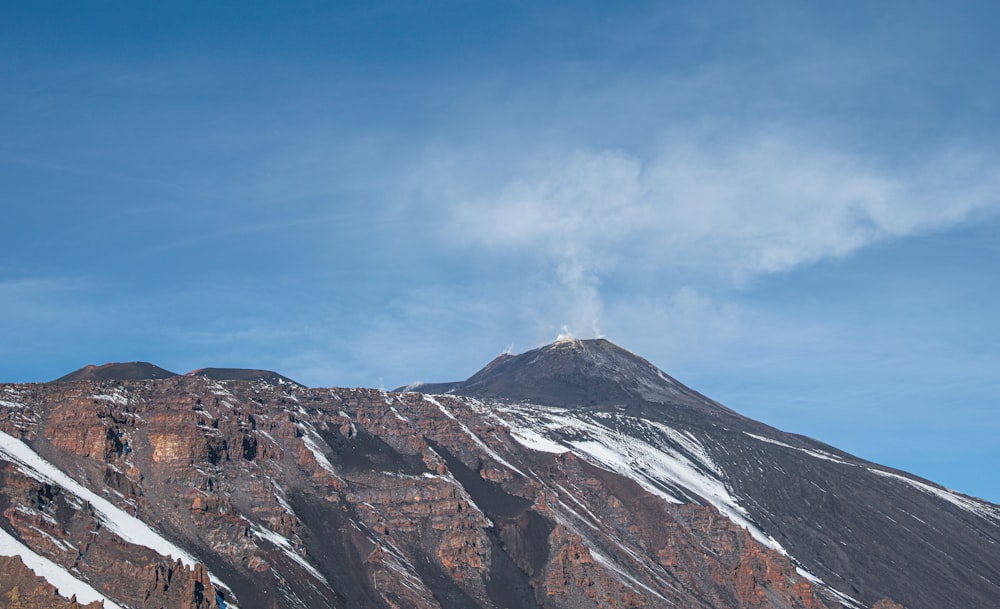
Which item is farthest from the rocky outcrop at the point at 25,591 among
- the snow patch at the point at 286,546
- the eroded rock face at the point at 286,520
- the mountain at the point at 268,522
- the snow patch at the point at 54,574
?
Result: the snow patch at the point at 286,546

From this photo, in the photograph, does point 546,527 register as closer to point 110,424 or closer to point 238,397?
point 238,397

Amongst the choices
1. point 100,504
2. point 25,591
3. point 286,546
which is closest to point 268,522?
point 286,546

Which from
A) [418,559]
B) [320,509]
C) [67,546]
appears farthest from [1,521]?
[418,559]

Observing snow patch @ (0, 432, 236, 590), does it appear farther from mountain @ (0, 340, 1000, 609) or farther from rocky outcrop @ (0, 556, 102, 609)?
rocky outcrop @ (0, 556, 102, 609)

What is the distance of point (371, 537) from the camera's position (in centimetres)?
16275

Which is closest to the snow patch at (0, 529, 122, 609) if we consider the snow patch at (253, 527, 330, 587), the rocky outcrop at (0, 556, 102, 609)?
the rocky outcrop at (0, 556, 102, 609)

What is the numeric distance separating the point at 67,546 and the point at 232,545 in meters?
22.7

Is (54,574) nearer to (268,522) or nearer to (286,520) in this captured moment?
(268,522)

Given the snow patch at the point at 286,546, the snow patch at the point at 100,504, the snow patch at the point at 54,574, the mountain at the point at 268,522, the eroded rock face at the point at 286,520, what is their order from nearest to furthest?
the snow patch at the point at 54,574, the mountain at the point at 268,522, the eroded rock face at the point at 286,520, the snow patch at the point at 100,504, the snow patch at the point at 286,546

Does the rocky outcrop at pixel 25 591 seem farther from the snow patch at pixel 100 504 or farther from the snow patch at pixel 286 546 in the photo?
the snow patch at pixel 286 546

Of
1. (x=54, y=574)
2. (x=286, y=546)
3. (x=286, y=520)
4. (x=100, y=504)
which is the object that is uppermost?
(x=286, y=520)

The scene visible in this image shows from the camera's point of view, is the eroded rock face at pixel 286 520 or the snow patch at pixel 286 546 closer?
the eroded rock face at pixel 286 520

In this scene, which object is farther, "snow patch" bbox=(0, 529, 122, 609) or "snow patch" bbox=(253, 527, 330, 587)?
"snow patch" bbox=(253, 527, 330, 587)

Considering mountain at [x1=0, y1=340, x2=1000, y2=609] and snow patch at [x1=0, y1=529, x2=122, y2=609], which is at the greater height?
mountain at [x1=0, y1=340, x2=1000, y2=609]
